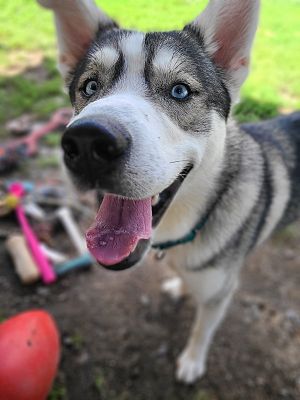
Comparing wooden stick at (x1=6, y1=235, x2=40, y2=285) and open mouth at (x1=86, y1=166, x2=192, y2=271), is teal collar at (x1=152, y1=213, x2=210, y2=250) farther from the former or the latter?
wooden stick at (x1=6, y1=235, x2=40, y2=285)

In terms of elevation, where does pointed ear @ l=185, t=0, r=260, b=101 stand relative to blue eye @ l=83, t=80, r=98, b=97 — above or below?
above

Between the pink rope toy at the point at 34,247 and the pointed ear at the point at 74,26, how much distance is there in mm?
1563

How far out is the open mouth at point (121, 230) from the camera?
1692mm

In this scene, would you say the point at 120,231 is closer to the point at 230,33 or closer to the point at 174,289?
the point at 230,33

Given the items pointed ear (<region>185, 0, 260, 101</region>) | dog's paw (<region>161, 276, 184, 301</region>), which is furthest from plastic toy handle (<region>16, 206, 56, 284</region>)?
pointed ear (<region>185, 0, 260, 101</region>)

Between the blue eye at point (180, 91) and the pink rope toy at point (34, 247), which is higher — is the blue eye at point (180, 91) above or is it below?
above

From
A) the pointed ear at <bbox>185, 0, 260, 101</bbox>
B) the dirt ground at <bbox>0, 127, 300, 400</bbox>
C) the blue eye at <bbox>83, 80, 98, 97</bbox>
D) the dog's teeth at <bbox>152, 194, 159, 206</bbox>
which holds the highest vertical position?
the pointed ear at <bbox>185, 0, 260, 101</bbox>

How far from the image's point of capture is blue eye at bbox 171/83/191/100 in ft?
5.66

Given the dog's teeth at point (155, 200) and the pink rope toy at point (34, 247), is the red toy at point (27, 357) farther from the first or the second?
the dog's teeth at point (155, 200)

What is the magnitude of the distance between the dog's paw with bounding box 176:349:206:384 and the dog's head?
1.33 metres

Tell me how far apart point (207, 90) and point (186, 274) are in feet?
3.66

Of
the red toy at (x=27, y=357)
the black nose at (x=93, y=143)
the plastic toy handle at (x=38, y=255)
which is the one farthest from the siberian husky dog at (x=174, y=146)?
the plastic toy handle at (x=38, y=255)

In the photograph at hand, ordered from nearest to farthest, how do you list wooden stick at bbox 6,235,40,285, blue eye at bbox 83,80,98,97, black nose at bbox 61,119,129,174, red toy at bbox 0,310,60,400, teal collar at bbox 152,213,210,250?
black nose at bbox 61,119,129,174 < blue eye at bbox 83,80,98,97 < red toy at bbox 0,310,60,400 < teal collar at bbox 152,213,210,250 < wooden stick at bbox 6,235,40,285

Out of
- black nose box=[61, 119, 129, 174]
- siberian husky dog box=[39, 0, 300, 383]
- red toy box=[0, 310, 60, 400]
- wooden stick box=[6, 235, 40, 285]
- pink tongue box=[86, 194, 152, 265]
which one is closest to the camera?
black nose box=[61, 119, 129, 174]
